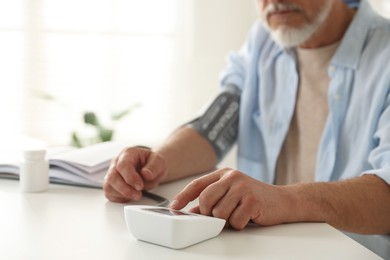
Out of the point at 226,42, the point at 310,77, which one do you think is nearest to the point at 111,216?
the point at 310,77

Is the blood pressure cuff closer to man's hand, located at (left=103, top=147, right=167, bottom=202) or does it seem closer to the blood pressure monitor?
man's hand, located at (left=103, top=147, right=167, bottom=202)

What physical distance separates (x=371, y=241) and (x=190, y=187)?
537 millimetres

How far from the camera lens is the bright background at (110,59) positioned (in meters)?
2.79

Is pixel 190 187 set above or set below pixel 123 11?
below

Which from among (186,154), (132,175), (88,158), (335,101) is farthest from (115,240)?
(335,101)

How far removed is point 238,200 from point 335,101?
678mm

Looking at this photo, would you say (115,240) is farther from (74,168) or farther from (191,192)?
(74,168)

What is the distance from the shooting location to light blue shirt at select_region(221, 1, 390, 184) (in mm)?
1254

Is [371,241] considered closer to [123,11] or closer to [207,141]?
[207,141]

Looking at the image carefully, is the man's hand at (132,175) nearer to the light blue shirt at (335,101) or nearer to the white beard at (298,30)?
the light blue shirt at (335,101)

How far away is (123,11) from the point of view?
2.88 metres

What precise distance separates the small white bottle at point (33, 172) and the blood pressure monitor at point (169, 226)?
383mm

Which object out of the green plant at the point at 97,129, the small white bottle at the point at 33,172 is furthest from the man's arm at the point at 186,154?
the green plant at the point at 97,129

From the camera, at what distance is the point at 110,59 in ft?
9.49
